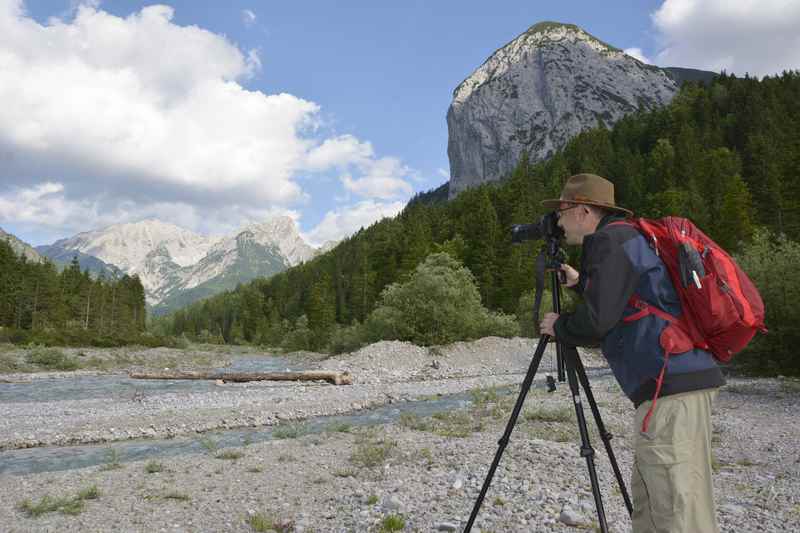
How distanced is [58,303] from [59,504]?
83.0 metres

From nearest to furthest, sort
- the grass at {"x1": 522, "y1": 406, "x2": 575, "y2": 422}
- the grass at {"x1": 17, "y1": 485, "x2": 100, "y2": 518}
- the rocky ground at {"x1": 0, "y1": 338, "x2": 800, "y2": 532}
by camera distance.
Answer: the rocky ground at {"x1": 0, "y1": 338, "x2": 800, "y2": 532} → the grass at {"x1": 17, "y1": 485, "x2": 100, "y2": 518} → the grass at {"x1": 522, "y1": 406, "x2": 575, "y2": 422}

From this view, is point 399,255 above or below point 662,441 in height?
above

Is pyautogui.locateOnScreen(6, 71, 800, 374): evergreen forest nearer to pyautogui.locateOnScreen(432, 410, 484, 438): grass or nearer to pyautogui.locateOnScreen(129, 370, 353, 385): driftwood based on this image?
pyautogui.locateOnScreen(129, 370, 353, 385): driftwood

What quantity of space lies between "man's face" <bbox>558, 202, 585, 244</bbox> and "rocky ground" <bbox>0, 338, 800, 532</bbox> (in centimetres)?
356

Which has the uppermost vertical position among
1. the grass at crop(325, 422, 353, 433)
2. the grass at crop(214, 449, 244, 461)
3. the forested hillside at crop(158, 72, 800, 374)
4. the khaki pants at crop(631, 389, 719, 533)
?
the forested hillside at crop(158, 72, 800, 374)

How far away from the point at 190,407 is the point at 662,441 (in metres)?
17.7

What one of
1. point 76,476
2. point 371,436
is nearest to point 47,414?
point 76,476

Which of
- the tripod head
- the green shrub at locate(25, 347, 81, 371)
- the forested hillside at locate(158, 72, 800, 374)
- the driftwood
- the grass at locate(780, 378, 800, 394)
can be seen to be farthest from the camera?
the forested hillside at locate(158, 72, 800, 374)

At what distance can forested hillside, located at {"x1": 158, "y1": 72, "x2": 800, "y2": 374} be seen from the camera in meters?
53.2

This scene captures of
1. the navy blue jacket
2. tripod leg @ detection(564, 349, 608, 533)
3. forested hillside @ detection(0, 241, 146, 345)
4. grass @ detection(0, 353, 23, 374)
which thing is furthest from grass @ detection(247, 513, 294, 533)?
forested hillside @ detection(0, 241, 146, 345)

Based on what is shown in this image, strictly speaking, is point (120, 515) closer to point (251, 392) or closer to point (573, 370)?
point (573, 370)

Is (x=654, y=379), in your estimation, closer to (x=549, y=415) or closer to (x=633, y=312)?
(x=633, y=312)

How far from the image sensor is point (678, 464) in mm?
2789

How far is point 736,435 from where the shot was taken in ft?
35.6
